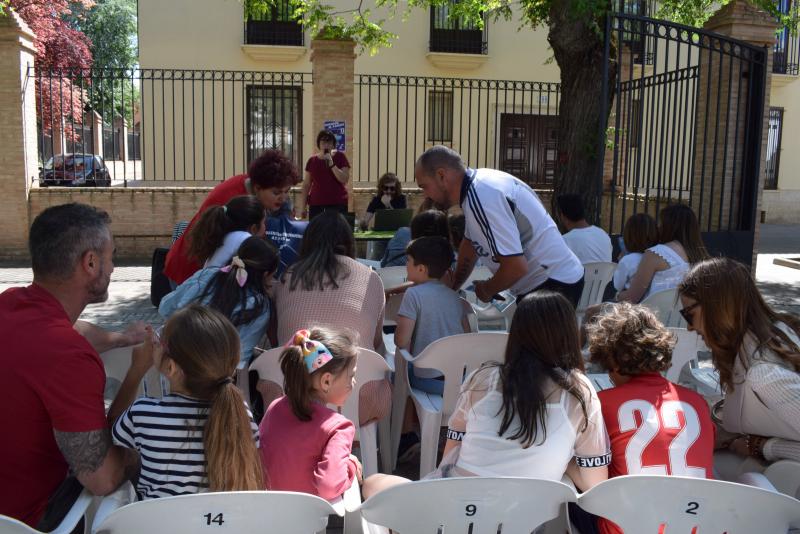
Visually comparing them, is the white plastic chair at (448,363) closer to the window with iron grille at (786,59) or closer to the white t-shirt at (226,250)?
the white t-shirt at (226,250)

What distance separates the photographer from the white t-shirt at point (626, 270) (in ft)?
17.7

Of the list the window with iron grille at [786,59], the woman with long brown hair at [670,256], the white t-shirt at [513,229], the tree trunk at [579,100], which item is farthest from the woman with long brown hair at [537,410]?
the window with iron grille at [786,59]

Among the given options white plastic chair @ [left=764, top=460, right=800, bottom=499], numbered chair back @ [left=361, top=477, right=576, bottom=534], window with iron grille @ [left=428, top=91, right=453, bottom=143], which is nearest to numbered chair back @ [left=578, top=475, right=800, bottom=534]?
numbered chair back @ [left=361, top=477, right=576, bottom=534]

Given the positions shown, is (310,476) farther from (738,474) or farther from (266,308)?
(738,474)

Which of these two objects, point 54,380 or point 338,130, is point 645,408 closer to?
point 54,380

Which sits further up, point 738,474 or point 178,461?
point 178,461

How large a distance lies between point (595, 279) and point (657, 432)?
3532mm

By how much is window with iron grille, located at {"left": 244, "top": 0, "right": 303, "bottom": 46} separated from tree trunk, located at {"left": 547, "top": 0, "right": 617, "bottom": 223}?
12399 millimetres

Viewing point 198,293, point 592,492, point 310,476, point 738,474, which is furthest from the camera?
point 198,293

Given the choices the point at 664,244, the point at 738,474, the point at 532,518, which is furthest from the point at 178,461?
the point at 664,244

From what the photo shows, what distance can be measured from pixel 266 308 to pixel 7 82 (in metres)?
10.5

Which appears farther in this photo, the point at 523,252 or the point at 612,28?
the point at 612,28

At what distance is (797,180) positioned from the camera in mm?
22125

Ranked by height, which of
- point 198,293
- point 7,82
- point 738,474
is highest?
point 7,82
